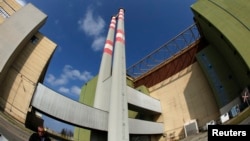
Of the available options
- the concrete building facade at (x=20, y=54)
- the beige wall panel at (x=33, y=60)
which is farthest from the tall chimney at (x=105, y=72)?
the beige wall panel at (x=33, y=60)

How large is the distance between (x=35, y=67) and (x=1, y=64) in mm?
6146

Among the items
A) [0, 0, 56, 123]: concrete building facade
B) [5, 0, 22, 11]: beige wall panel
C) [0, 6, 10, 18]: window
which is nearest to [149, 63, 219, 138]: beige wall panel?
[0, 0, 56, 123]: concrete building facade

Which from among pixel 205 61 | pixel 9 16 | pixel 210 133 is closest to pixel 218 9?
pixel 205 61

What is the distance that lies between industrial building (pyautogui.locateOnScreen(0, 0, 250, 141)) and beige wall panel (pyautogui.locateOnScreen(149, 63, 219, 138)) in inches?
5.4

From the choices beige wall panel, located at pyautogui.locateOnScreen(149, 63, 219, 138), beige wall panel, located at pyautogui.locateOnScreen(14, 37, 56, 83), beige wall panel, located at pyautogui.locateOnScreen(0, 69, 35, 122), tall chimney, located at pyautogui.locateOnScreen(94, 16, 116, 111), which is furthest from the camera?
beige wall panel, located at pyautogui.locateOnScreen(14, 37, 56, 83)

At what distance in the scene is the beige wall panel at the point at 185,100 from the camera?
3107cm

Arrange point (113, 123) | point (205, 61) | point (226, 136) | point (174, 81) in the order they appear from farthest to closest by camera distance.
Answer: point (174, 81) < point (205, 61) < point (113, 123) < point (226, 136)

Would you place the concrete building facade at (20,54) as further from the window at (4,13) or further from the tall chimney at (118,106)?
the tall chimney at (118,106)

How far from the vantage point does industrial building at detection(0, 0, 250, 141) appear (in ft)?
82.3

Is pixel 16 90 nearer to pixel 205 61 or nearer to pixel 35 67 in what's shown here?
pixel 35 67

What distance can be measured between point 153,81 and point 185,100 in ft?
28.0

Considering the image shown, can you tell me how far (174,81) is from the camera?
122ft

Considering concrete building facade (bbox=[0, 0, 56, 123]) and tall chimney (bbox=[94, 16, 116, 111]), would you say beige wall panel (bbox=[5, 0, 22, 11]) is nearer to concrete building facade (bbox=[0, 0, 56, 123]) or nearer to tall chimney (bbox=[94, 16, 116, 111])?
concrete building facade (bbox=[0, 0, 56, 123])

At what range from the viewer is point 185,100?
3425cm
